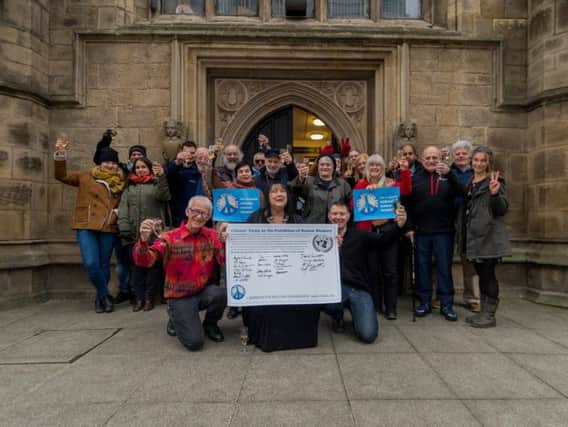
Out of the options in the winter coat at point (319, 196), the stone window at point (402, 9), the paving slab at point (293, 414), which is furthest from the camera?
the stone window at point (402, 9)

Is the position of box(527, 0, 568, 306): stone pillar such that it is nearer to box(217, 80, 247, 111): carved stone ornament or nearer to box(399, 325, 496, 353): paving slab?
box(399, 325, 496, 353): paving slab

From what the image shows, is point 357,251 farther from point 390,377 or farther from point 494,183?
point 494,183

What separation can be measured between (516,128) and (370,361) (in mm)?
5084

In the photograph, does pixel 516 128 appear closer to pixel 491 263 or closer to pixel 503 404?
pixel 491 263

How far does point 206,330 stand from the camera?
389 centimetres

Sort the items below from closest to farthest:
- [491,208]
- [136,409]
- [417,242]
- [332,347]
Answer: [136,409] → [332,347] → [491,208] → [417,242]

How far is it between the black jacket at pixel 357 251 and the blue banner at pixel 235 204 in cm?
109

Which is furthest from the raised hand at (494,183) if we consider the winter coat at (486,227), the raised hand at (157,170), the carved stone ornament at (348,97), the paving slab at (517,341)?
the raised hand at (157,170)

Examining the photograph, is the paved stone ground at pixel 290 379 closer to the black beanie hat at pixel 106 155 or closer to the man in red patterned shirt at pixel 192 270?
the man in red patterned shirt at pixel 192 270

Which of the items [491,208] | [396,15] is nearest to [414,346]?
[491,208]

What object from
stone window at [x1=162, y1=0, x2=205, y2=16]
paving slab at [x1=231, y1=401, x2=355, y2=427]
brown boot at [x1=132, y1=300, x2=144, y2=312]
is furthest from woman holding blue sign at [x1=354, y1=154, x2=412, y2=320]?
stone window at [x1=162, y1=0, x2=205, y2=16]

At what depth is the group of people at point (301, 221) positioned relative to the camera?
3771 mm

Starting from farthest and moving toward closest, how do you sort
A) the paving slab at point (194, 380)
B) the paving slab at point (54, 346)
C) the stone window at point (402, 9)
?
the stone window at point (402, 9) → the paving slab at point (54, 346) → the paving slab at point (194, 380)

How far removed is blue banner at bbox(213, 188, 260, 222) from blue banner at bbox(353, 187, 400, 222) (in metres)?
1.13
